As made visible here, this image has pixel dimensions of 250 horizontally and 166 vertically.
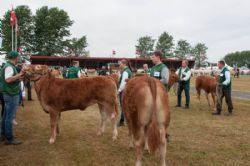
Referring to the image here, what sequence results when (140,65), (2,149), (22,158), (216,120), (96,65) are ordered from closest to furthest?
(22,158) → (2,149) → (216,120) → (96,65) → (140,65)

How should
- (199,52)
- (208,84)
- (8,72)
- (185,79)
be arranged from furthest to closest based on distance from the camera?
(199,52) → (208,84) → (185,79) → (8,72)

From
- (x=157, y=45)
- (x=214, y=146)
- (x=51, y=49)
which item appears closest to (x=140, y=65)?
(x=51, y=49)

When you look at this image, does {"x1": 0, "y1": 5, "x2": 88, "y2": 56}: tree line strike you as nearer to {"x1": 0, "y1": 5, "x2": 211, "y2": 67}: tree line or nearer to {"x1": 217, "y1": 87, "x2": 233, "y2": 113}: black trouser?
{"x1": 0, "y1": 5, "x2": 211, "y2": 67}: tree line

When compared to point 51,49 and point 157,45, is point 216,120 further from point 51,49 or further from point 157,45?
point 157,45

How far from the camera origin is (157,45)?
4277 inches

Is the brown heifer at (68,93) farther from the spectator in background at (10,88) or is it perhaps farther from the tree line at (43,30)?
the tree line at (43,30)

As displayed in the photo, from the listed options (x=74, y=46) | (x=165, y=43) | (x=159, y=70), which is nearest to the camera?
(x=159, y=70)

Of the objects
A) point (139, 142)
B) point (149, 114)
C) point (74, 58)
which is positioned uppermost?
point (74, 58)

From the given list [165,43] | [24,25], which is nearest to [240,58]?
[165,43]

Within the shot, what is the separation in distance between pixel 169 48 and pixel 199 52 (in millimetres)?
29577

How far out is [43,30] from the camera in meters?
67.4

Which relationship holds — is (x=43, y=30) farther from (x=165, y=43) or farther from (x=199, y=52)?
(x=199, y=52)

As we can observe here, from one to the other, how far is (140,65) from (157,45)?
5529 centimetres

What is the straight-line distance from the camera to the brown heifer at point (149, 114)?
502 centimetres
